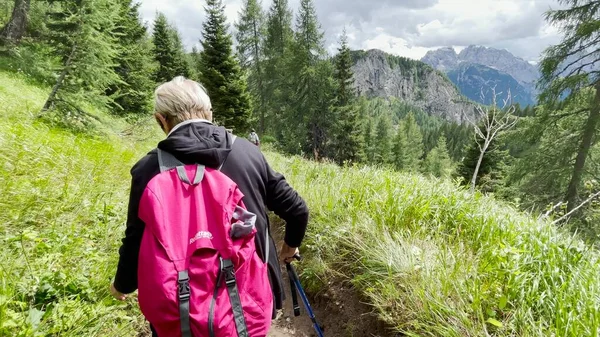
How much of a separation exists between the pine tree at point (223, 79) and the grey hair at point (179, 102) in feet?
67.1

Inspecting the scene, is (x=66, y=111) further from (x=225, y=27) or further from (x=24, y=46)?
(x=225, y=27)

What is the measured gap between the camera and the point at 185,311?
1.24 meters

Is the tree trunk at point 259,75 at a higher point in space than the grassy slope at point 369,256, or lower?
higher

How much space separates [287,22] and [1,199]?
105 ft

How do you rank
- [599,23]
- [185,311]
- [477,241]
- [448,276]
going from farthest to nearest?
[599,23] → [477,241] → [448,276] → [185,311]

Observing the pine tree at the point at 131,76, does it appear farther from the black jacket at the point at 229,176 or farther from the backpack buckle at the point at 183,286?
the backpack buckle at the point at 183,286

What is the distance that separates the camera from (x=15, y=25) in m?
13.7

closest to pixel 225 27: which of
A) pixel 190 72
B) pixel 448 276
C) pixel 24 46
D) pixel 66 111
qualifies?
pixel 190 72

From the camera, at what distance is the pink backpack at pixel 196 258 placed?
126cm

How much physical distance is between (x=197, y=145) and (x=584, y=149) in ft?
47.9

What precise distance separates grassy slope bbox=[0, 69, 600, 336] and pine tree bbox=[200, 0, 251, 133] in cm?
1715

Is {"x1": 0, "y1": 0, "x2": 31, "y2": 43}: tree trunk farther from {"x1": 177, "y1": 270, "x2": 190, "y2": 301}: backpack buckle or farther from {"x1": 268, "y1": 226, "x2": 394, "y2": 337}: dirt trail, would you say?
{"x1": 177, "y1": 270, "x2": 190, "y2": 301}: backpack buckle

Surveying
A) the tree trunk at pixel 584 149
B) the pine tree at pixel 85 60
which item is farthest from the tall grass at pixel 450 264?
the tree trunk at pixel 584 149

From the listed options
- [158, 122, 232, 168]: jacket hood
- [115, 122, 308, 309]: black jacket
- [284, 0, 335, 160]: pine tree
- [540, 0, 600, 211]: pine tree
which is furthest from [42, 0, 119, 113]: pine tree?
[284, 0, 335, 160]: pine tree
